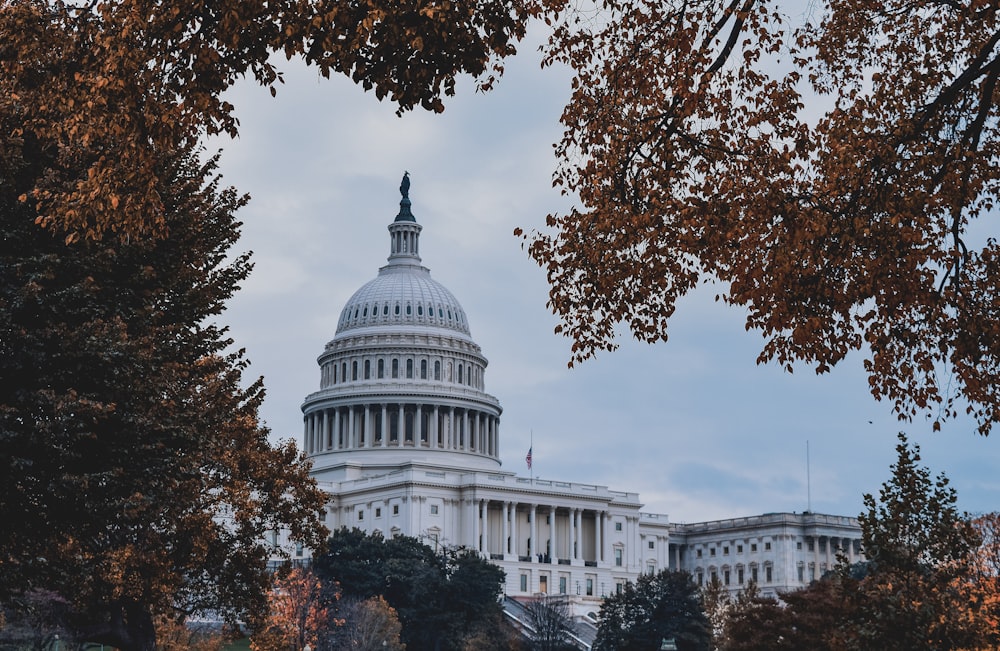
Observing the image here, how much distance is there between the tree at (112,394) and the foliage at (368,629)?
58071mm

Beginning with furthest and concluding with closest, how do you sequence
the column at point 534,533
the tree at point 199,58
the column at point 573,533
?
the column at point 573,533 → the column at point 534,533 → the tree at point 199,58

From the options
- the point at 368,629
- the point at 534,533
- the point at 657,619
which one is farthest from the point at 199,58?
the point at 534,533

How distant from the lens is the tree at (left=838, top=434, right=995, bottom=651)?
3744cm

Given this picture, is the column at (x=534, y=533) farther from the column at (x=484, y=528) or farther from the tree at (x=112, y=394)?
the tree at (x=112, y=394)

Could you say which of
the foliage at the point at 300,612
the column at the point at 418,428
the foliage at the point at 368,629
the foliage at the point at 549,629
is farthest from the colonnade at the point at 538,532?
the foliage at the point at 300,612

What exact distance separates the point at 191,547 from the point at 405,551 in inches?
3332

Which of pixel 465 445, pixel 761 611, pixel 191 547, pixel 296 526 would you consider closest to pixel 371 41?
pixel 191 547

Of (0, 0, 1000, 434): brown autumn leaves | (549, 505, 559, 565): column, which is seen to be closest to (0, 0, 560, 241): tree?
(0, 0, 1000, 434): brown autumn leaves

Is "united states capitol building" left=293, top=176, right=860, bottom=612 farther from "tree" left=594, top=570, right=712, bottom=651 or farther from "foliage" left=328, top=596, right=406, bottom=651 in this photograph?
"foliage" left=328, top=596, right=406, bottom=651

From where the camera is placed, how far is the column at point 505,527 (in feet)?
520

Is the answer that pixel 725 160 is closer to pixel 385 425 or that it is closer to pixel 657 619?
pixel 657 619

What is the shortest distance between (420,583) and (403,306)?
7166 centimetres

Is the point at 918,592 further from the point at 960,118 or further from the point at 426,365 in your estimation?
the point at 426,365

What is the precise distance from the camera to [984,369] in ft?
67.8
